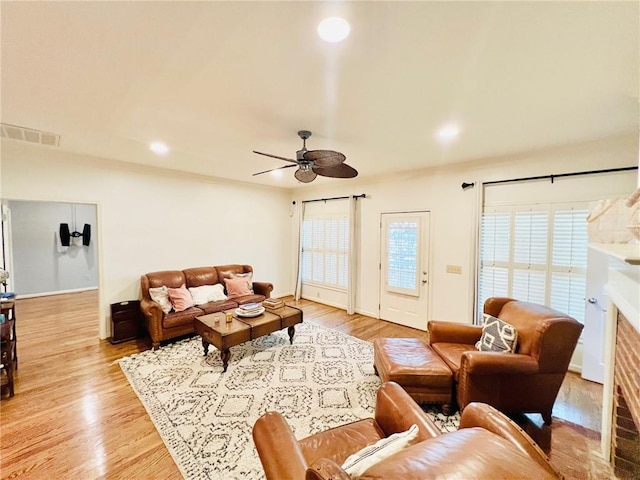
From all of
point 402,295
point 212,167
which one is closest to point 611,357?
point 402,295

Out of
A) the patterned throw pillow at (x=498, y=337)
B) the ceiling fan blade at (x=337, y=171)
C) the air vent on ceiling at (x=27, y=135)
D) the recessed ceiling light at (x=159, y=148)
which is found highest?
the recessed ceiling light at (x=159, y=148)

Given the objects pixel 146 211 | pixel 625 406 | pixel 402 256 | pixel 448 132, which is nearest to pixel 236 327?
pixel 146 211

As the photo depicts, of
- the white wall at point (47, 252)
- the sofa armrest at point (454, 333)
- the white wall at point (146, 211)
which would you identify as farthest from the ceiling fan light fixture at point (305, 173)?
the white wall at point (47, 252)

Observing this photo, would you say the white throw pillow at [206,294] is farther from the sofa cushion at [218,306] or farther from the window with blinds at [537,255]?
the window with blinds at [537,255]

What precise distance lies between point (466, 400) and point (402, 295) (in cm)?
249

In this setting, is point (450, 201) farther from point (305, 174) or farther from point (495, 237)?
point (305, 174)

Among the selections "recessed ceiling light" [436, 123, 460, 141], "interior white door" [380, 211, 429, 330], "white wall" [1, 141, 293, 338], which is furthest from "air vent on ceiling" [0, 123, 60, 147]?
"interior white door" [380, 211, 429, 330]

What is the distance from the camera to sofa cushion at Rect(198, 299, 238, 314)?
396 cm

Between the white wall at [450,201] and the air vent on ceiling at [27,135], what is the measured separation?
354 centimetres

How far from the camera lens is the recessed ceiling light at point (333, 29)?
4.27 feet

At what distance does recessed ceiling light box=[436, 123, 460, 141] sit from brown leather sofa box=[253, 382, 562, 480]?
2367 millimetres

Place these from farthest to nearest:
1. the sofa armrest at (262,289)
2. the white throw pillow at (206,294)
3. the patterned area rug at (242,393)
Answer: the sofa armrest at (262,289)
the white throw pillow at (206,294)
the patterned area rug at (242,393)

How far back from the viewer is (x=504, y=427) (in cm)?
112

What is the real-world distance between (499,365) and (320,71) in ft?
8.21
